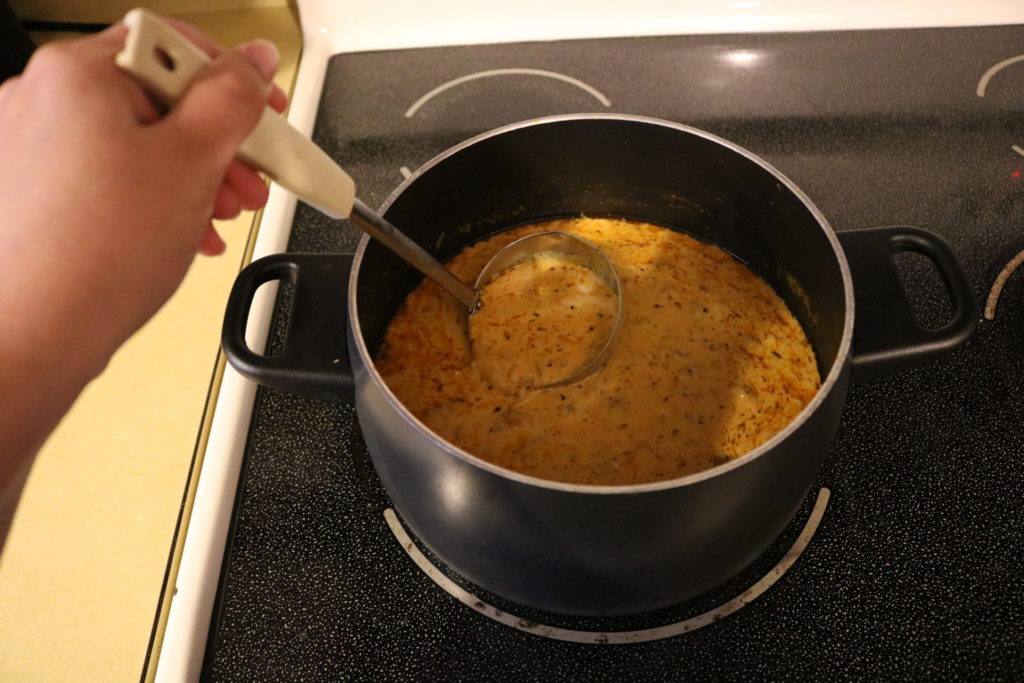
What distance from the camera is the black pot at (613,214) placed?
21.4 inches

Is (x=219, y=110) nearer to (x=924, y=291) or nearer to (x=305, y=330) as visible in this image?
(x=305, y=330)

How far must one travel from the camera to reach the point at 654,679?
673 millimetres

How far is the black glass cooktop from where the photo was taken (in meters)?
0.69

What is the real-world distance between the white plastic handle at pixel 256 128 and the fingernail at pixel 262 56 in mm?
25

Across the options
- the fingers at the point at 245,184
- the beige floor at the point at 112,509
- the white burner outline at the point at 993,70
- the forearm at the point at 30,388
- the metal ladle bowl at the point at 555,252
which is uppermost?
the fingers at the point at 245,184

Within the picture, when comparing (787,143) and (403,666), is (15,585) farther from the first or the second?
(787,143)

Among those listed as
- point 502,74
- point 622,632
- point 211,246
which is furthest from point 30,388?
point 502,74

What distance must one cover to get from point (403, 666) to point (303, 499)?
20 cm


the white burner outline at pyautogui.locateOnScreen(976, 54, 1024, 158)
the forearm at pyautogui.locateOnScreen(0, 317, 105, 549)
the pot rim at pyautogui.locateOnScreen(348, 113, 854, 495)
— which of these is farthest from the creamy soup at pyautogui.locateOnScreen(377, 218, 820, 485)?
the white burner outline at pyautogui.locateOnScreen(976, 54, 1024, 158)

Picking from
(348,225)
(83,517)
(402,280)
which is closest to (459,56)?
(348,225)

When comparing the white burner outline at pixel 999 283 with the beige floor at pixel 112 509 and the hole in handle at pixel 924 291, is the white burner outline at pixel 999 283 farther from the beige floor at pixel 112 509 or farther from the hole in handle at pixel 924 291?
the beige floor at pixel 112 509

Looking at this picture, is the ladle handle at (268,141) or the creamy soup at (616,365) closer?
the ladle handle at (268,141)

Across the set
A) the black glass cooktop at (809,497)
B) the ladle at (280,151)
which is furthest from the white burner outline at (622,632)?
the ladle at (280,151)

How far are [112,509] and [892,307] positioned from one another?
781 mm
